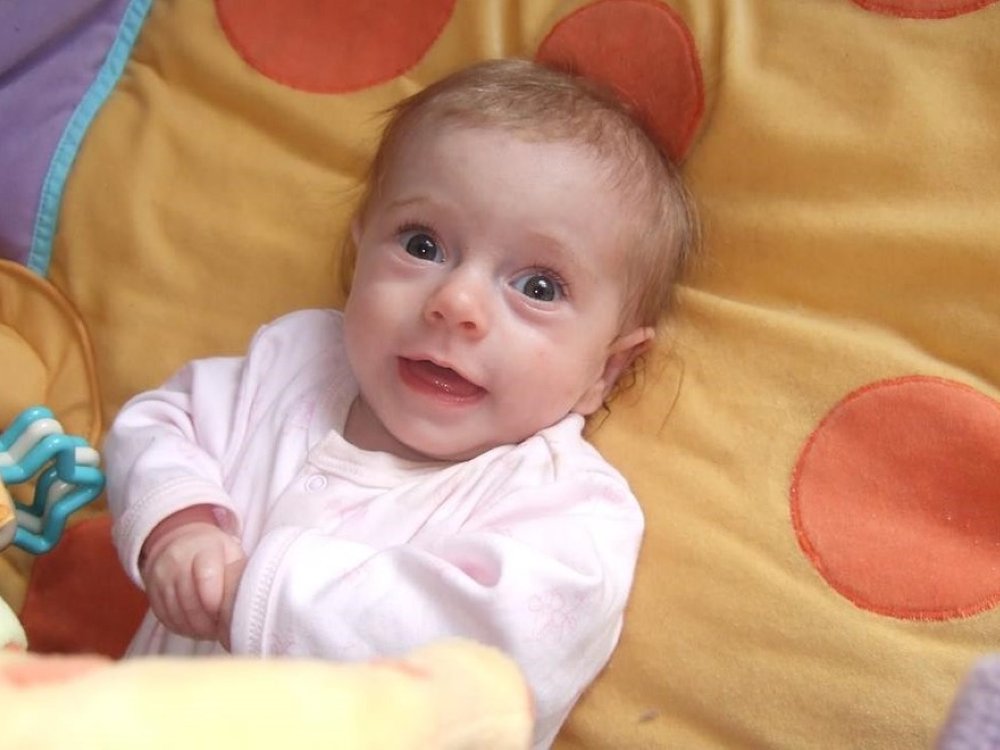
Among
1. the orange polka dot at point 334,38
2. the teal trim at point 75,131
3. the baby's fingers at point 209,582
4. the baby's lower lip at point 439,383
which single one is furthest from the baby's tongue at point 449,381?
the teal trim at point 75,131

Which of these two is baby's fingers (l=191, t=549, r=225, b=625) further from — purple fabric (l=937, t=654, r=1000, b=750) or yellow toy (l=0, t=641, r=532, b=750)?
purple fabric (l=937, t=654, r=1000, b=750)

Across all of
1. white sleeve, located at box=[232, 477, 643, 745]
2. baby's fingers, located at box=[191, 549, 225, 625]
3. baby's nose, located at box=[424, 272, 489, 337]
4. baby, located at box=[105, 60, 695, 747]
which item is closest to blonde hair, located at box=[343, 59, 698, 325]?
baby, located at box=[105, 60, 695, 747]

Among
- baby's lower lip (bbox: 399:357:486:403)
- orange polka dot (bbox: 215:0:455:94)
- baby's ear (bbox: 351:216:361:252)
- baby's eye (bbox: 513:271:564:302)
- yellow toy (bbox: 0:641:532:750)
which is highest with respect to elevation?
yellow toy (bbox: 0:641:532:750)

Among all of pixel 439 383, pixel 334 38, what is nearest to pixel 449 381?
pixel 439 383

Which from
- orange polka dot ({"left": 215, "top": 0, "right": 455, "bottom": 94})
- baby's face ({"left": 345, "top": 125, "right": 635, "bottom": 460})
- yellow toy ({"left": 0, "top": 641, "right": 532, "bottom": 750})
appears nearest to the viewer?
yellow toy ({"left": 0, "top": 641, "right": 532, "bottom": 750})

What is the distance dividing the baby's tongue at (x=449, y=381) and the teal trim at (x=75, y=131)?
552 millimetres

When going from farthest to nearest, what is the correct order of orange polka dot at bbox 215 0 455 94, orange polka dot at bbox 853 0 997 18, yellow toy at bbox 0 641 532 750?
orange polka dot at bbox 215 0 455 94, orange polka dot at bbox 853 0 997 18, yellow toy at bbox 0 641 532 750

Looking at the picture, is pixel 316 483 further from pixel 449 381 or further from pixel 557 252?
pixel 557 252

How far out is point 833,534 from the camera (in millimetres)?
953

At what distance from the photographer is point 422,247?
40.1 inches

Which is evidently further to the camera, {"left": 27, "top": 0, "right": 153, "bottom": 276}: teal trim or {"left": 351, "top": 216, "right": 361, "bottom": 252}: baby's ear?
{"left": 27, "top": 0, "right": 153, "bottom": 276}: teal trim

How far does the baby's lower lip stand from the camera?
3.25 ft

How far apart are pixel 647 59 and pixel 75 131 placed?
653 millimetres

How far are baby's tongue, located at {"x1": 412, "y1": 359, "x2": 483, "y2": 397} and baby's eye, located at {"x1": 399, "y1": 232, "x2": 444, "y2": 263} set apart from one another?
91 mm
